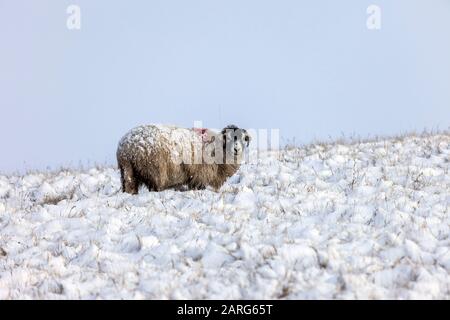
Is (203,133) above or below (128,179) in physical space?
above

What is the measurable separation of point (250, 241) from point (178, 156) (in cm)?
420

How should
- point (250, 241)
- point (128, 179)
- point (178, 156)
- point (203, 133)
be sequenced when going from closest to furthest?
point (250, 241) → point (128, 179) → point (178, 156) → point (203, 133)

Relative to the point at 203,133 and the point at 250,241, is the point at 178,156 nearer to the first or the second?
the point at 203,133

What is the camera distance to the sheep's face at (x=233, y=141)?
10.4 meters

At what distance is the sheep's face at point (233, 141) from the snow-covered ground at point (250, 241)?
4.00 ft

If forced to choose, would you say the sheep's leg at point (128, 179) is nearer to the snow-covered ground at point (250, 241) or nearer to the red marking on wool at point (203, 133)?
the snow-covered ground at point (250, 241)

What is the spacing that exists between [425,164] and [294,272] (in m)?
5.57

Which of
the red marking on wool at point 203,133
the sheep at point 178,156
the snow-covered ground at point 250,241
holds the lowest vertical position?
the snow-covered ground at point 250,241

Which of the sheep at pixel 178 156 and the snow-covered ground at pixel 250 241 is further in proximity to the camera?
the sheep at pixel 178 156

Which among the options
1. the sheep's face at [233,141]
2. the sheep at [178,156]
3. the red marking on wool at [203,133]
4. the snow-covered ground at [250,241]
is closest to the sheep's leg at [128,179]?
the sheep at [178,156]

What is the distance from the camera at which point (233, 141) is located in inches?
410

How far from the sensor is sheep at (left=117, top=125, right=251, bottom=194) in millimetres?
9312

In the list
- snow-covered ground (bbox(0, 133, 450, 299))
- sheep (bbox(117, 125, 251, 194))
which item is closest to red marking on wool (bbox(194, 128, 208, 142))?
sheep (bbox(117, 125, 251, 194))

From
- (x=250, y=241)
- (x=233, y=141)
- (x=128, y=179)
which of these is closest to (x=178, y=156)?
(x=128, y=179)
